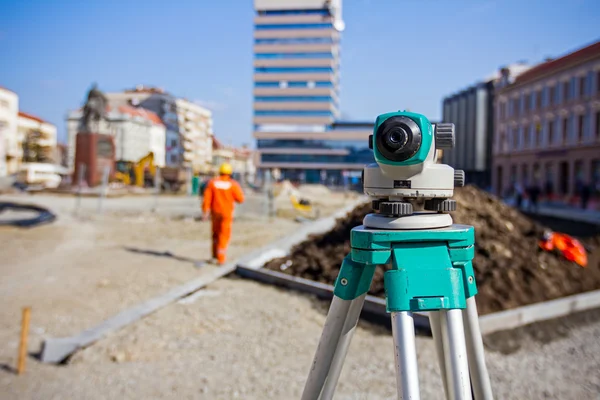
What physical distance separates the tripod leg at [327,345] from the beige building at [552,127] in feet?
117

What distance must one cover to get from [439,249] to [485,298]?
3789 mm

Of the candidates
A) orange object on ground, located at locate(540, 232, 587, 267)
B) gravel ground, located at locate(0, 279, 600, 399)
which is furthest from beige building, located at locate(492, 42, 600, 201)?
gravel ground, located at locate(0, 279, 600, 399)

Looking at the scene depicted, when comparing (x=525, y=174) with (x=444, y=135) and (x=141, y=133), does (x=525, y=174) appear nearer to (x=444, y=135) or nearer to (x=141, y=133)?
(x=141, y=133)

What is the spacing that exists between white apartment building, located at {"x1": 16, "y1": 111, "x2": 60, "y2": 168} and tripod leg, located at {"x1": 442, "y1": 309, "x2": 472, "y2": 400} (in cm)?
6807

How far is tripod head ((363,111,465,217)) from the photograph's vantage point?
154 centimetres

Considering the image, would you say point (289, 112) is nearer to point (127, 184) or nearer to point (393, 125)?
point (127, 184)

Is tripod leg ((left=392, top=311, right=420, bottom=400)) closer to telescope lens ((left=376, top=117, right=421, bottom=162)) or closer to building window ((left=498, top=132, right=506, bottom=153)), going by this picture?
telescope lens ((left=376, top=117, right=421, bottom=162))

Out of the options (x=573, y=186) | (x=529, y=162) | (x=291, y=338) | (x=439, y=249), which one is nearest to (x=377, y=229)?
(x=439, y=249)

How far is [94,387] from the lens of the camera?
338 cm

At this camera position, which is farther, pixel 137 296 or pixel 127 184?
pixel 127 184

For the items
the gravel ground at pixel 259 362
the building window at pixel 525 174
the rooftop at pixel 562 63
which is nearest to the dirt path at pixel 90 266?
the gravel ground at pixel 259 362

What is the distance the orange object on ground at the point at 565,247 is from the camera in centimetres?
650

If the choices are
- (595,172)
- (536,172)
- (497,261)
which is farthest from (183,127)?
(536,172)

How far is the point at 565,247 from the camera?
6.69m
